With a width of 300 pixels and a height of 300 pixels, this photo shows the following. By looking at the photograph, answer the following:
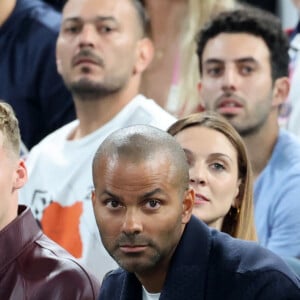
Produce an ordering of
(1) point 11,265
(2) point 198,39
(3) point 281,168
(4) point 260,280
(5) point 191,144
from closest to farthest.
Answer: (4) point 260,280 < (1) point 11,265 < (5) point 191,144 < (3) point 281,168 < (2) point 198,39

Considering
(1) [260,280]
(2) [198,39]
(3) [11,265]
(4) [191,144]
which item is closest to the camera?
(1) [260,280]

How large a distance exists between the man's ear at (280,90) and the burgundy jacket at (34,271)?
1340mm

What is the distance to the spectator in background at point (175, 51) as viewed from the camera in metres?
3.81

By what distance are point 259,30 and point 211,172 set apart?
0.94 meters

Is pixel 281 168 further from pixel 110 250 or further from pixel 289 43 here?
pixel 110 250

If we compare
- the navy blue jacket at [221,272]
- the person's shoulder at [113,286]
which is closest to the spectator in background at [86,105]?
the person's shoulder at [113,286]

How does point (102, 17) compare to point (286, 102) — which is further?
point (286, 102)

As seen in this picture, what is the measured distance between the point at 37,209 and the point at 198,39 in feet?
2.76

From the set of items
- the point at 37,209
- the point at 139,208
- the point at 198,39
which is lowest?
the point at 37,209

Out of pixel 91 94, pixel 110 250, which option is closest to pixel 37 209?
pixel 91 94

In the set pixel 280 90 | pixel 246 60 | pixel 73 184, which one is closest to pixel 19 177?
pixel 73 184

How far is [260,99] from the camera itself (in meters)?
3.45

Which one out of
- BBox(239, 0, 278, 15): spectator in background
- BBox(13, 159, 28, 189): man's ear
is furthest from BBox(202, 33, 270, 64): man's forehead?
BBox(13, 159, 28, 189): man's ear

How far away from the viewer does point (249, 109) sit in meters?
3.40
